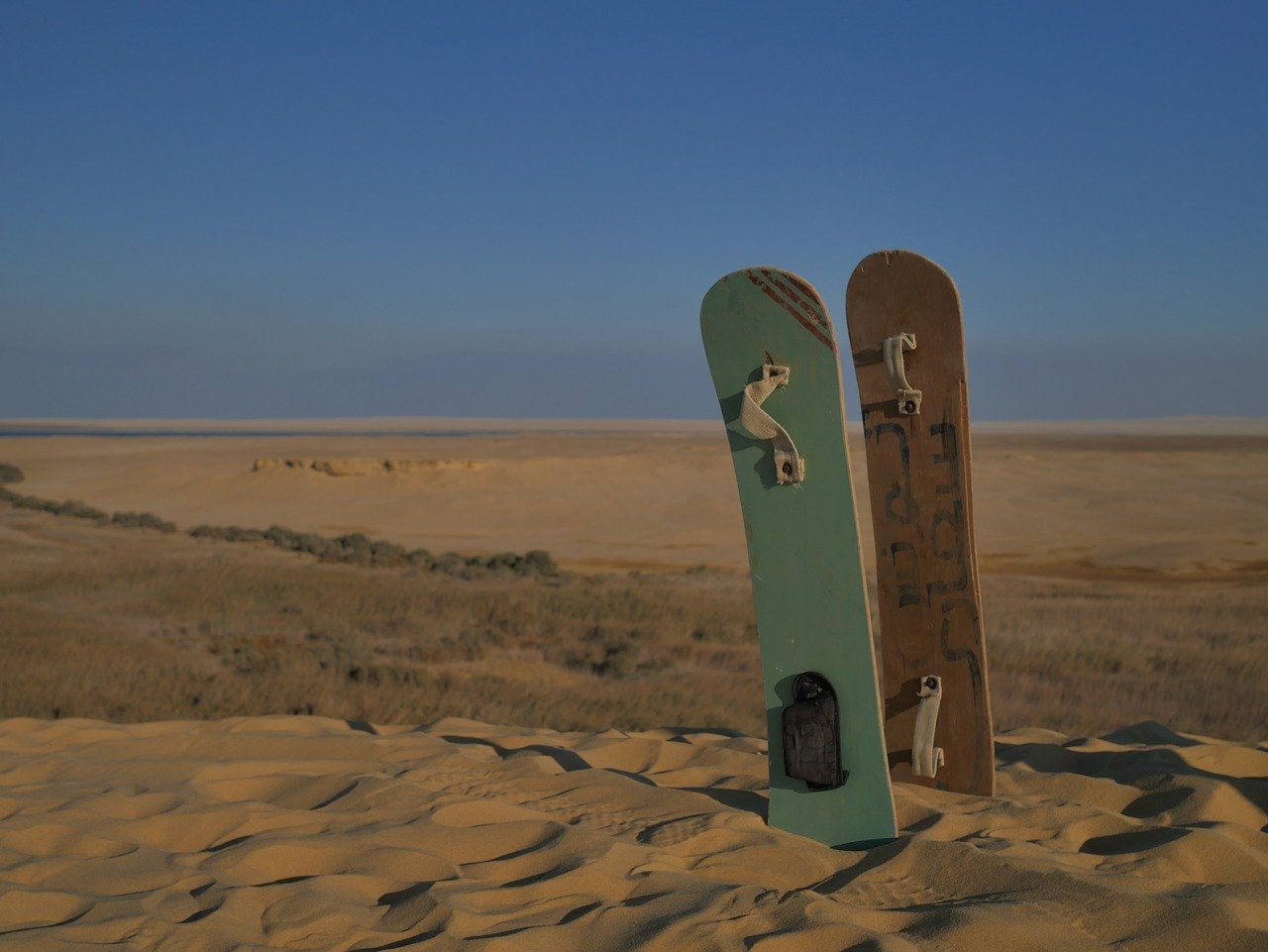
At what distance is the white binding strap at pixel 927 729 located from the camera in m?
3.66

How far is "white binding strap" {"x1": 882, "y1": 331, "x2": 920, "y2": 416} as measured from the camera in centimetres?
350

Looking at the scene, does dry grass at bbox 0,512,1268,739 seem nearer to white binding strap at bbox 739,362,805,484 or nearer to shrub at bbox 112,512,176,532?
white binding strap at bbox 739,362,805,484

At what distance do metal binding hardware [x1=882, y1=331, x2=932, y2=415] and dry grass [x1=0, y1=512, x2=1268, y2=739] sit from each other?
A: 2683 millimetres

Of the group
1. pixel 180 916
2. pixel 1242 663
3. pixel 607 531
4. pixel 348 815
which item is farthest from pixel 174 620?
pixel 607 531

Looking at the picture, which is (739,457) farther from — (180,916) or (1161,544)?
(1161,544)

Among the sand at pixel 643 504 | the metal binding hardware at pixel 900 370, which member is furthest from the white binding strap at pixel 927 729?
the sand at pixel 643 504

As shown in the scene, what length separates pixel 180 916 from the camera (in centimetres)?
245

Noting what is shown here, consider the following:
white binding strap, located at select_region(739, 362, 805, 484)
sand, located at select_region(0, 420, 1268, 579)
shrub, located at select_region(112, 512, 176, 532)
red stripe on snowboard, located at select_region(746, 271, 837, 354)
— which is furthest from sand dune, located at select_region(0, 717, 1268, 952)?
shrub, located at select_region(112, 512, 176, 532)

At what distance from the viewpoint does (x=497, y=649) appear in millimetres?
7902

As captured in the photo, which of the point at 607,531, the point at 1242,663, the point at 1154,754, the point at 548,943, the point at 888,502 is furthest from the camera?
the point at 607,531

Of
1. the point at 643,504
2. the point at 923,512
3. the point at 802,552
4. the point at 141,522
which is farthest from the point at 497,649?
the point at 643,504

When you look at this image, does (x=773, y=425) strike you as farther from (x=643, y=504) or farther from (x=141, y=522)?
(x=643, y=504)

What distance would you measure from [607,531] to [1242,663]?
51.6 ft

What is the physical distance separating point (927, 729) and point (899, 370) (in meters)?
1.32
